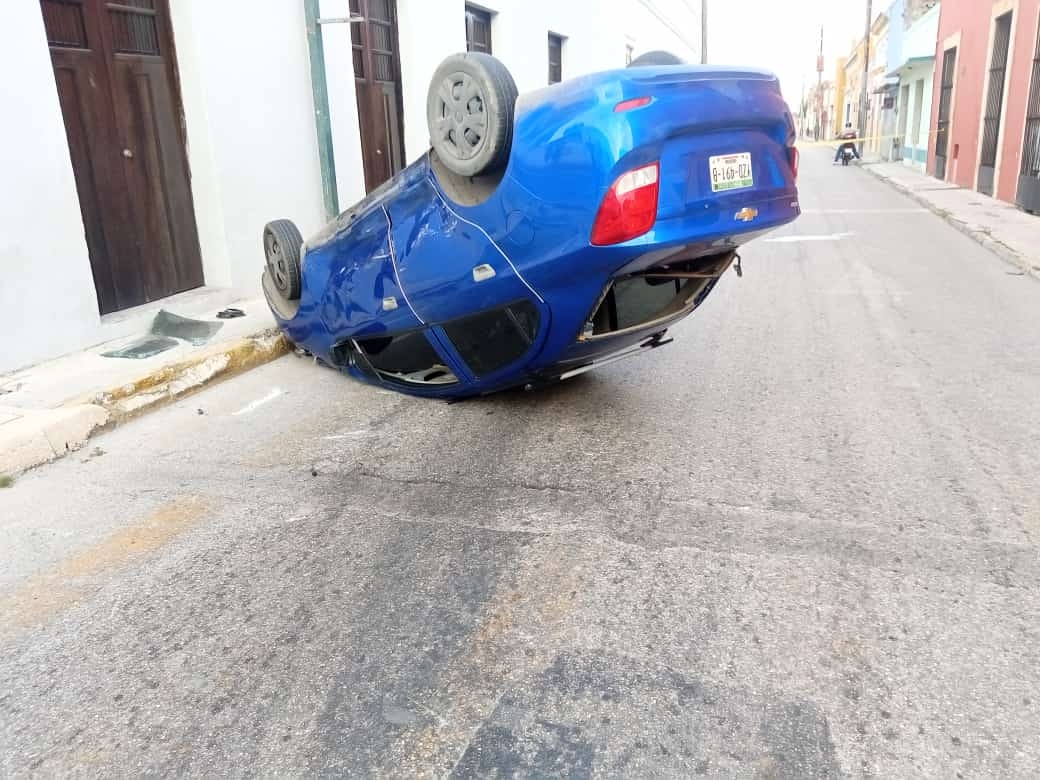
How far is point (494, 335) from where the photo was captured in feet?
14.4

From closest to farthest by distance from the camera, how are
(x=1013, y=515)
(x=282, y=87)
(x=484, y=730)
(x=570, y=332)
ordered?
(x=484, y=730), (x=1013, y=515), (x=570, y=332), (x=282, y=87)

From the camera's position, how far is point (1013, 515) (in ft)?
11.5

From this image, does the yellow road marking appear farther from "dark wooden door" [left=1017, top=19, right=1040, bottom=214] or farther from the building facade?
the building facade

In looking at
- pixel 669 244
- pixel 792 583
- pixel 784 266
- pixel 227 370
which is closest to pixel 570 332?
pixel 669 244

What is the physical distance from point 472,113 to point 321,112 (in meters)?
5.45

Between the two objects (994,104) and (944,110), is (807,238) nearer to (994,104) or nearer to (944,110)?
(994,104)

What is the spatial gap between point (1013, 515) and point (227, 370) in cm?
497

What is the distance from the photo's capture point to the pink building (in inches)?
585

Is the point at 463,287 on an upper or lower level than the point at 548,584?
upper

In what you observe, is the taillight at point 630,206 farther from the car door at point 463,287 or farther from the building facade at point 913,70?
the building facade at point 913,70

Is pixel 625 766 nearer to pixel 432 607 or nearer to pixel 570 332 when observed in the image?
pixel 432 607

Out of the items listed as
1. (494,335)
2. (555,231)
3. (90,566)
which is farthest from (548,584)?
(90,566)

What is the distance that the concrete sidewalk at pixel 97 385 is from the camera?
4.57 m

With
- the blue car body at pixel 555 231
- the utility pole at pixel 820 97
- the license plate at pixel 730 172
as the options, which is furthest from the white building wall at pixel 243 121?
the utility pole at pixel 820 97
